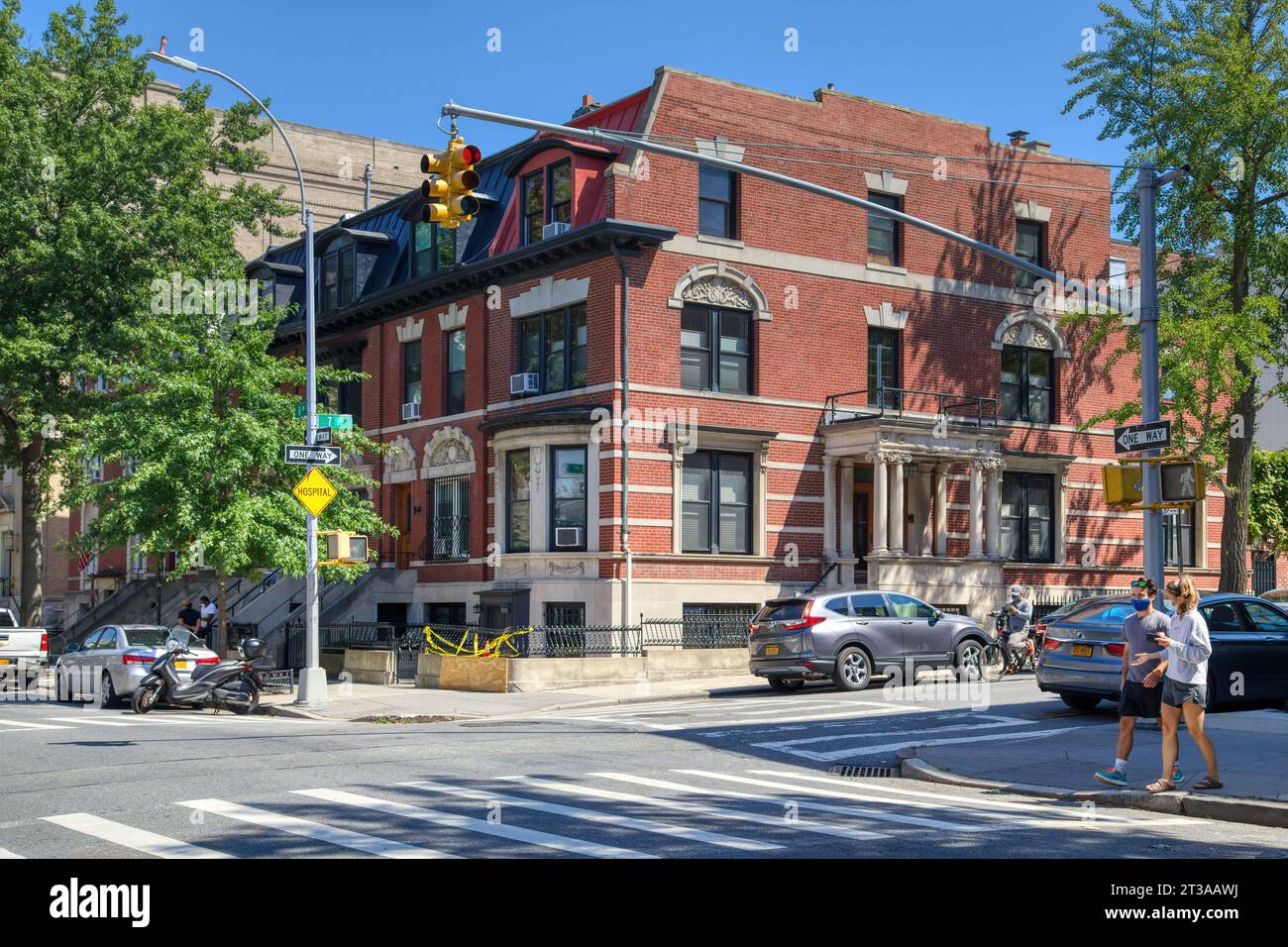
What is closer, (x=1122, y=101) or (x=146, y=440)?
(x=146, y=440)

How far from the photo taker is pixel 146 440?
27.8 m

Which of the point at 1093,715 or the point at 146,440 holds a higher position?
the point at 146,440

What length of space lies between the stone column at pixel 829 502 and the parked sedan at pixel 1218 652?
14269 millimetres

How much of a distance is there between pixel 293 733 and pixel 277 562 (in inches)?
387

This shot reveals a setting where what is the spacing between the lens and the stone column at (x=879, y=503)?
3173cm

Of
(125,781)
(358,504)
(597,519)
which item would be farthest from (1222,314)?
(125,781)

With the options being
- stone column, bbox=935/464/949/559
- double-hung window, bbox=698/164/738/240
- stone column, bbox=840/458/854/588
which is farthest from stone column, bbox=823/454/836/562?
double-hung window, bbox=698/164/738/240

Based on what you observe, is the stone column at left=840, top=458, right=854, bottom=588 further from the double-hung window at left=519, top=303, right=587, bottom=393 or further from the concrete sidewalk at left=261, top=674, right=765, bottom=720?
the double-hung window at left=519, top=303, right=587, bottom=393

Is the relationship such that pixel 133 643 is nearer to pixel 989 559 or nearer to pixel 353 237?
pixel 353 237

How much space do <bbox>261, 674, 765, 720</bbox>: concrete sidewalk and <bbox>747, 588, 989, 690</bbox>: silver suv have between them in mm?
1938

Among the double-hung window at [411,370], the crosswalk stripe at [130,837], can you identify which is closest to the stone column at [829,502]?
the double-hung window at [411,370]

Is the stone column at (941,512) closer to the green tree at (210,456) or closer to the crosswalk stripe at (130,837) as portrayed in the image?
the green tree at (210,456)

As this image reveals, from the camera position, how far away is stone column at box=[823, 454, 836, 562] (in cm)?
3303

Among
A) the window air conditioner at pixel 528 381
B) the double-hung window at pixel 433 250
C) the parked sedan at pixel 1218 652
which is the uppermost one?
the double-hung window at pixel 433 250
